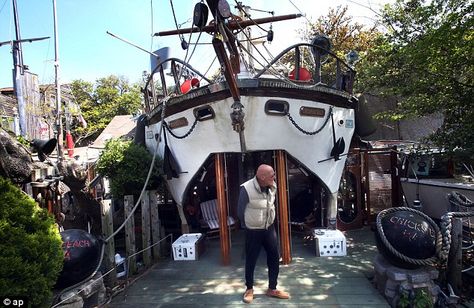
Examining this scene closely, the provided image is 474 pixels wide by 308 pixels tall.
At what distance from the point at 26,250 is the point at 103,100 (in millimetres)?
27471

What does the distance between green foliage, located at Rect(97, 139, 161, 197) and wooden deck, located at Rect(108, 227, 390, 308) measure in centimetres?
150

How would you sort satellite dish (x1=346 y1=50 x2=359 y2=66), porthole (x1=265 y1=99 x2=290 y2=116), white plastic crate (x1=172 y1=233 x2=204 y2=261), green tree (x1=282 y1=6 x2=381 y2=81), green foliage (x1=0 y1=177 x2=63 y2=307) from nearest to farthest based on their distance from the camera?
green foliage (x1=0 y1=177 x2=63 y2=307), porthole (x1=265 y1=99 x2=290 y2=116), white plastic crate (x1=172 y1=233 x2=204 y2=261), satellite dish (x1=346 y1=50 x2=359 y2=66), green tree (x1=282 y1=6 x2=381 y2=81)

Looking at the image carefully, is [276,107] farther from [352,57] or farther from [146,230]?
[146,230]

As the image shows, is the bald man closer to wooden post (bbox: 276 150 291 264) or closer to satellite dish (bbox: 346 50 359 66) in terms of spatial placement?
wooden post (bbox: 276 150 291 264)

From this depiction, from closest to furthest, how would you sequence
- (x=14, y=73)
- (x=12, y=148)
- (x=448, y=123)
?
(x=12, y=148), (x=448, y=123), (x=14, y=73)

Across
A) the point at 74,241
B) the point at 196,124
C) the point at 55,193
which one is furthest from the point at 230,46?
the point at 55,193

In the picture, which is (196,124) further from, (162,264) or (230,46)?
(162,264)

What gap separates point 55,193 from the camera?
554 cm

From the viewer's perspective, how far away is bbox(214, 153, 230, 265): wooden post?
18.7ft

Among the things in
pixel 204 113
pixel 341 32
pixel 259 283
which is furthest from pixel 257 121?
pixel 341 32

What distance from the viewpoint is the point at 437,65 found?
7145mm

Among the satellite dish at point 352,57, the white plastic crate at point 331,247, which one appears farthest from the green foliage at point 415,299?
the satellite dish at point 352,57

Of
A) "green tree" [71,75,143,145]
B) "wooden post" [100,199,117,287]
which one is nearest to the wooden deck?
"wooden post" [100,199,117,287]

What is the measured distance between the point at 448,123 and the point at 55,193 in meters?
7.75
